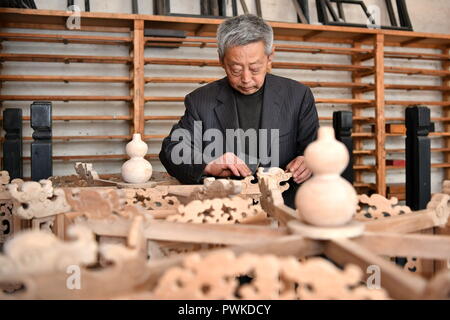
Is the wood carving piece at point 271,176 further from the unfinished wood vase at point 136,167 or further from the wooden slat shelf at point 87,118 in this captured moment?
the wooden slat shelf at point 87,118

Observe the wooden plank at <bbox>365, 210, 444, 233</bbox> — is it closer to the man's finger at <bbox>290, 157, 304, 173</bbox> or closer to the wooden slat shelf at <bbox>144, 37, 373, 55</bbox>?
the man's finger at <bbox>290, 157, 304, 173</bbox>

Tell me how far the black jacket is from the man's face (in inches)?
5.5

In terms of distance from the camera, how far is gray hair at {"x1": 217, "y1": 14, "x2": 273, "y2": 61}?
2.08 metres

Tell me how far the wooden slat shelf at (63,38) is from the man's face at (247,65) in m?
2.71

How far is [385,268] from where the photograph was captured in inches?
27.1

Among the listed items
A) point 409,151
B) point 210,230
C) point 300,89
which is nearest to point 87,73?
point 300,89

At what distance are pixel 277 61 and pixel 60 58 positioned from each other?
2.47 metres

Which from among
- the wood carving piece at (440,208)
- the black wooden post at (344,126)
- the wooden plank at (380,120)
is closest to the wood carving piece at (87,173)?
the black wooden post at (344,126)

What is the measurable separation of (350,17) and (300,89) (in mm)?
3651

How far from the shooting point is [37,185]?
1350 millimetres

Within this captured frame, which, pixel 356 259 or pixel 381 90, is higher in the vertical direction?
pixel 381 90

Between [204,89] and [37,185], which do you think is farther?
[204,89]

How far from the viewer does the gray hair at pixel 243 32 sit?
2084 millimetres
